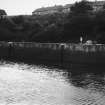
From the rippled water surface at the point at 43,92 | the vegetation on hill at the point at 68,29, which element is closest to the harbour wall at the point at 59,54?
the rippled water surface at the point at 43,92

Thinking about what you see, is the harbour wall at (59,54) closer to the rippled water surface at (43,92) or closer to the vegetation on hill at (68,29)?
the rippled water surface at (43,92)

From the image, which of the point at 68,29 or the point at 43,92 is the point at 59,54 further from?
the point at 43,92

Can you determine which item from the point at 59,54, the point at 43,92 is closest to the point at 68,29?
the point at 59,54

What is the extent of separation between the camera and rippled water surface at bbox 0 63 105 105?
23222 mm

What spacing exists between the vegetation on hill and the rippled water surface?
27110 millimetres

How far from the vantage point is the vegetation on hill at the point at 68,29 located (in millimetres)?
64875

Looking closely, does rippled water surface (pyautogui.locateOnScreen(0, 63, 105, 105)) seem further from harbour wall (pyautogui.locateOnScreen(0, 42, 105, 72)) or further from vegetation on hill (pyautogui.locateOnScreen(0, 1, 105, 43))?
vegetation on hill (pyautogui.locateOnScreen(0, 1, 105, 43))

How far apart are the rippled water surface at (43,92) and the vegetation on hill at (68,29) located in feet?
88.9

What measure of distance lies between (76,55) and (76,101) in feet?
75.3

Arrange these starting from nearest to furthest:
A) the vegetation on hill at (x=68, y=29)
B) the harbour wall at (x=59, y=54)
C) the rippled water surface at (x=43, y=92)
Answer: the rippled water surface at (x=43, y=92) < the harbour wall at (x=59, y=54) < the vegetation on hill at (x=68, y=29)

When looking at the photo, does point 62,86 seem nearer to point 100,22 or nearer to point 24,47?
point 24,47

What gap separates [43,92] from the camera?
86.6 ft

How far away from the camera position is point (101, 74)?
36.8 metres

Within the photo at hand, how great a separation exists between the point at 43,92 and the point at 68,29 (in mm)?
42293
